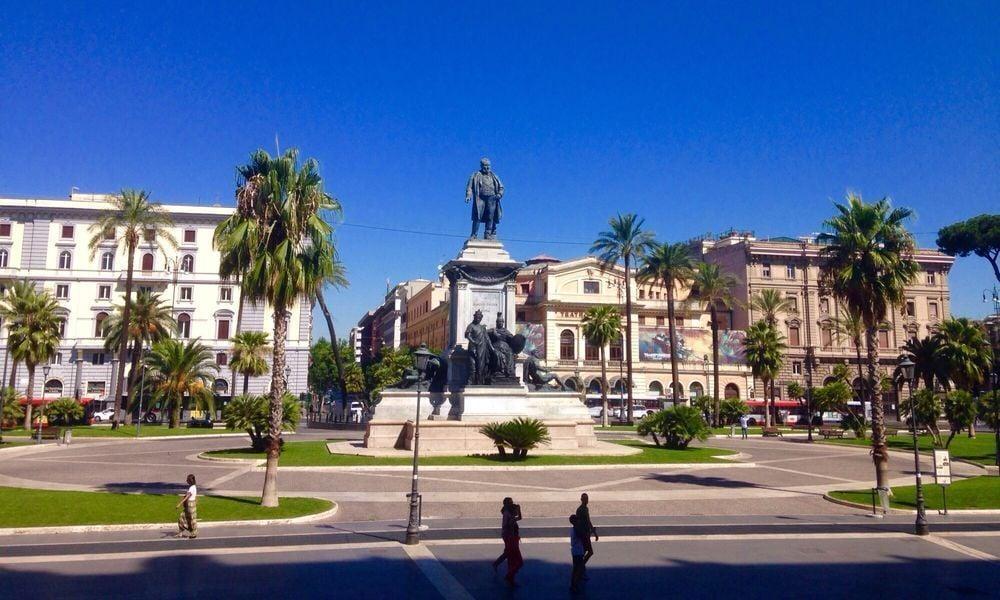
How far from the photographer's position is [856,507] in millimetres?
19938

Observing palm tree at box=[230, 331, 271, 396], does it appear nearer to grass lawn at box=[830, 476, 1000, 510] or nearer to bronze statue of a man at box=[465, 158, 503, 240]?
bronze statue of a man at box=[465, 158, 503, 240]

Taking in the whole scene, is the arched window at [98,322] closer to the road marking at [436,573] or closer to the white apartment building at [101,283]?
the white apartment building at [101,283]

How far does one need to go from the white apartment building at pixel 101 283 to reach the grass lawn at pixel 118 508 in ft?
167

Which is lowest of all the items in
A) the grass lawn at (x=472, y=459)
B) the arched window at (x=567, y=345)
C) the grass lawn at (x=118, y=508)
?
the grass lawn at (x=118, y=508)

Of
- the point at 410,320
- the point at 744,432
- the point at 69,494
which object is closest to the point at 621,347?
the point at 744,432

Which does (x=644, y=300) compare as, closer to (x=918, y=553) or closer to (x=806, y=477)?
(x=806, y=477)

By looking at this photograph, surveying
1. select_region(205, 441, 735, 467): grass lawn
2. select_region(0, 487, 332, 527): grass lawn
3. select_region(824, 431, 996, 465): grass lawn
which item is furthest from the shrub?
select_region(0, 487, 332, 527): grass lawn

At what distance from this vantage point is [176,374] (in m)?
52.4

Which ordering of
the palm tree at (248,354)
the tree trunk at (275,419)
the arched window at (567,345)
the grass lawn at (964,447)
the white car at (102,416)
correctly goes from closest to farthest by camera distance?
the tree trunk at (275,419), the grass lawn at (964,447), the palm tree at (248,354), the white car at (102,416), the arched window at (567,345)

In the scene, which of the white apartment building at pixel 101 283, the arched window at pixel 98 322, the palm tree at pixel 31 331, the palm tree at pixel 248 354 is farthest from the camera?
the arched window at pixel 98 322

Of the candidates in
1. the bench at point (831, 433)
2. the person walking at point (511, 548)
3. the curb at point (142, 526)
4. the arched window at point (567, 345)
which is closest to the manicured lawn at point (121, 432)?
the curb at point (142, 526)

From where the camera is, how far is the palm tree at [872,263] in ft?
74.7

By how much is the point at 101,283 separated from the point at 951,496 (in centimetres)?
7196

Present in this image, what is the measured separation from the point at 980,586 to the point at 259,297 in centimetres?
1675
